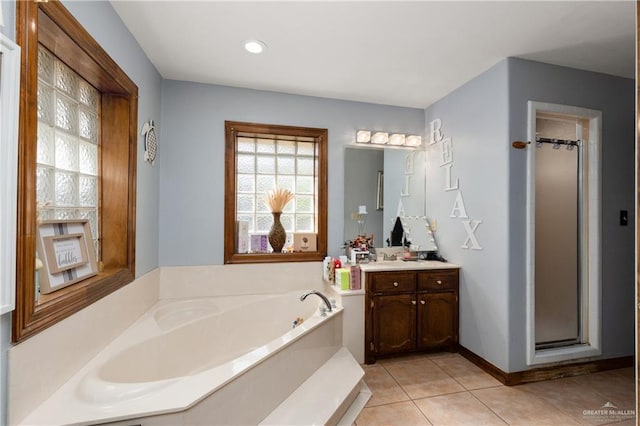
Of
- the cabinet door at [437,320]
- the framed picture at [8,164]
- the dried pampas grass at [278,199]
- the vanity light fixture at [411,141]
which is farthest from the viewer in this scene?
the vanity light fixture at [411,141]

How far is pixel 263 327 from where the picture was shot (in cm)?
263

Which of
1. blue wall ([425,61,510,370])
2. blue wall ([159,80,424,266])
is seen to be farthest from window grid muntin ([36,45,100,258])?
blue wall ([425,61,510,370])

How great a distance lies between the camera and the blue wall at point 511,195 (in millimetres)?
2293

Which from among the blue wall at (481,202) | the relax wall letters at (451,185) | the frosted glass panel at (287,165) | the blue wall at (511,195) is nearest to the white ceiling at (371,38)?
the blue wall at (511,195)

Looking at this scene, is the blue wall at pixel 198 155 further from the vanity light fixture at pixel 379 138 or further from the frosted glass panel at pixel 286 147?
the vanity light fixture at pixel 379 138

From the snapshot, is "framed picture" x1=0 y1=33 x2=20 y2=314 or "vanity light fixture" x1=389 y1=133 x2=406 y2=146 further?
"vanity light fixture" x1=389 y1=133 x2=406 y2=146

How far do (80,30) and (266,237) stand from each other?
2.05m

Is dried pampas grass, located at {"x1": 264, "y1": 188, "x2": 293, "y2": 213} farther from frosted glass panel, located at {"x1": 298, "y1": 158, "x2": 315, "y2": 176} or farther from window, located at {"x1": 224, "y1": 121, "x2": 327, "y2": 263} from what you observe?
frosted glass panel, located at {"x1": 298, "y1": 158, "x2": 315, "y2": 176}

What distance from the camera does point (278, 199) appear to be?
2.96 meters

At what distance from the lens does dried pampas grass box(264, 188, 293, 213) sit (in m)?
2.97

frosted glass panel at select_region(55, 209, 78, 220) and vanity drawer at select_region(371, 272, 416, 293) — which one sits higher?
frosted glass panel at select_region(55, 209, 78, 220)

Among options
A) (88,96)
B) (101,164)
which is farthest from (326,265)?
(88,96)

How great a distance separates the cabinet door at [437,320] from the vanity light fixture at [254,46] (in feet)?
8.04

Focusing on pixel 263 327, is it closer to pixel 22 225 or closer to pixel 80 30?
Answer: pixel 22 225
